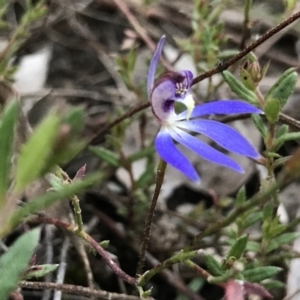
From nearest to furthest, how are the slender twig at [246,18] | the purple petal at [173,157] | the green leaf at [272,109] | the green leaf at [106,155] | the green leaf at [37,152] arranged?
the green leaf at [37,152] < the purple petal at [173,157] < the green leaf at [272,109] < the slender twig at [246,18] < the green leaf at [106,155]

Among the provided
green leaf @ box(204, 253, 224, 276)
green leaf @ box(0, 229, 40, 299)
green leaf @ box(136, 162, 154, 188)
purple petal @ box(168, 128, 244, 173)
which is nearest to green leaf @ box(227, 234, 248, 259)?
green leaf @ box(204, 253, 224, 276)

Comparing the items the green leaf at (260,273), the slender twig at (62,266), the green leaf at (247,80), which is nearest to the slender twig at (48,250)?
the slender twig at (62,266)

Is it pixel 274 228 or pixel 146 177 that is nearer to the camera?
pixel 274 228

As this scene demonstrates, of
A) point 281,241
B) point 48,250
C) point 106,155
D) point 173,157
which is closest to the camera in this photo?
point 173,157

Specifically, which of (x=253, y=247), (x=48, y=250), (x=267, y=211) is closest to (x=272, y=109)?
(x=267, y=211)

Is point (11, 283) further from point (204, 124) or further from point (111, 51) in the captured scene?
point (111, 51)

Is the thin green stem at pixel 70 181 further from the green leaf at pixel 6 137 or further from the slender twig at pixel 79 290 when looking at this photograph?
the green leaf at pixel 6 137

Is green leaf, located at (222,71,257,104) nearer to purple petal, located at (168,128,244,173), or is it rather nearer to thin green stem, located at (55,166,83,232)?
purple petal, located at (168,128,244,173)

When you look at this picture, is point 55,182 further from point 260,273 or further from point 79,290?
point 260,273
